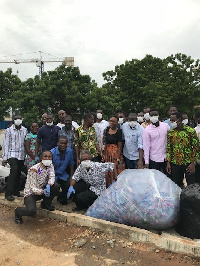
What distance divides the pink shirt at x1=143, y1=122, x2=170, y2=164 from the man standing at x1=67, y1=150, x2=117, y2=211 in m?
0.62

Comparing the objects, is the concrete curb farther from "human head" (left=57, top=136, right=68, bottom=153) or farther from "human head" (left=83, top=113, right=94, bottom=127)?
"human head" (left=83, top=113, right=94, bottom=127)

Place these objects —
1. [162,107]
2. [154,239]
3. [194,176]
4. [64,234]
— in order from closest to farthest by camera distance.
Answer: [154,239] < [64,234] < [194,176] < [162,107]

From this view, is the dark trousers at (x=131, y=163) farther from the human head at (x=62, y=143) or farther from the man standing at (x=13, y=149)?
the man standing at (x=13, y=149)

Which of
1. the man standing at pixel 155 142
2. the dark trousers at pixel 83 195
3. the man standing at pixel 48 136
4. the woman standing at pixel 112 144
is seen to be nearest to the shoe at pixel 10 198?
the man standing at pixel 48 136

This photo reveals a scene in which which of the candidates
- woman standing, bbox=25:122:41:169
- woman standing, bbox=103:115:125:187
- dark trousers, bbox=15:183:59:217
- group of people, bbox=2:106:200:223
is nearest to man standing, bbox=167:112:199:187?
group of people, bbox=2:106:200:223

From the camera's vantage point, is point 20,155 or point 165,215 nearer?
point 165,215

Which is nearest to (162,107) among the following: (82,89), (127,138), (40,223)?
(82,89)

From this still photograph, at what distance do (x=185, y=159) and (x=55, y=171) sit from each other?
6.62ft

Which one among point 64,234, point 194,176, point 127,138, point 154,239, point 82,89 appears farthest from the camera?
point 82,89

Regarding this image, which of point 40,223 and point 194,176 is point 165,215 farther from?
point 40,223

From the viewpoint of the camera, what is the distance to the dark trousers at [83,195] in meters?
4.09

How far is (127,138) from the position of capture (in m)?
4.55

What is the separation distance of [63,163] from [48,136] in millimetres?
566

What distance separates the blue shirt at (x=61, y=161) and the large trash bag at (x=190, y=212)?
184cm
